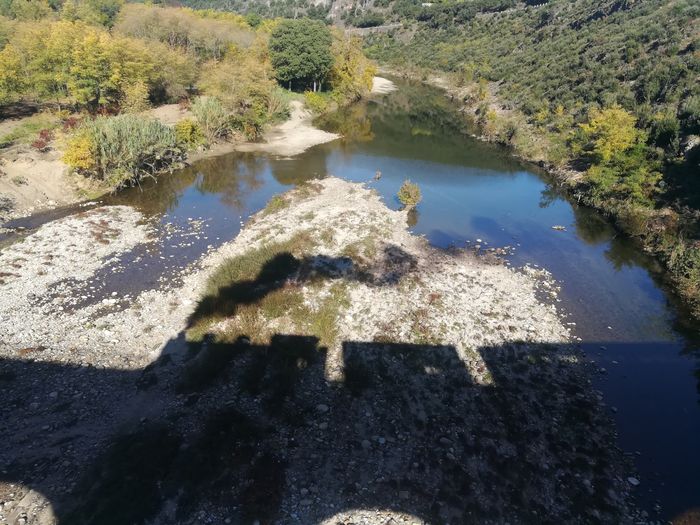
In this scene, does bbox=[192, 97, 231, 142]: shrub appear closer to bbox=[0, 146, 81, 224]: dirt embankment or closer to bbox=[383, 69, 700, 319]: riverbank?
bbox=[0, 146, 81, 224]: dirt embankment

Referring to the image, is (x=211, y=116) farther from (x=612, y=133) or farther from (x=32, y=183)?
(x=612, y=133)

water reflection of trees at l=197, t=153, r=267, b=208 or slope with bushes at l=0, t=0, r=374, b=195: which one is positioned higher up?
slope with bushes at l=0, t=0, r=374, b=195

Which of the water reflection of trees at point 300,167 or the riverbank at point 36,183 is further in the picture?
the water reflection of trees at point 300,167

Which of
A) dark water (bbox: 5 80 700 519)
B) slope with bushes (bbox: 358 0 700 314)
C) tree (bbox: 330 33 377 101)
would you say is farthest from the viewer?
tree (bbox: 330 33 377 101)

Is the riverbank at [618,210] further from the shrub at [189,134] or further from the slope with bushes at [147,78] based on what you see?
the shrub at [189,134]

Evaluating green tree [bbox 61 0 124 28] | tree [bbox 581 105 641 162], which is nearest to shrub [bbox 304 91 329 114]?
tree [bbox 581 105 641 162]

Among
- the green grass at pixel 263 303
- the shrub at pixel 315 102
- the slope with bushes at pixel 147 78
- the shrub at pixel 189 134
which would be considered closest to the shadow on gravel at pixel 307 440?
the green grass at pixel 263 303

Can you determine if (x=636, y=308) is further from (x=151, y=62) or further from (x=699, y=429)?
(x=151, y=62)
